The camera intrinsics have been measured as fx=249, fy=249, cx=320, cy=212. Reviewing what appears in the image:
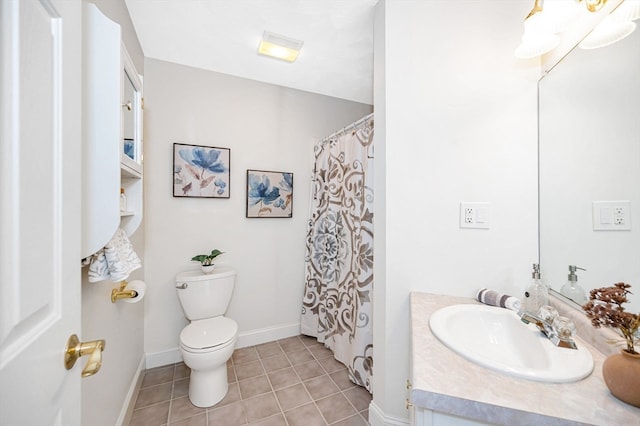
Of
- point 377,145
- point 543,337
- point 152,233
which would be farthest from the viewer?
point 152,233

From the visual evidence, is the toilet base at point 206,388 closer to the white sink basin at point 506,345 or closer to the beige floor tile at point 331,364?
the beige floor tile at point 331,364

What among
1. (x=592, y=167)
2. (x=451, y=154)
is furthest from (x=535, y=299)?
(x=451, y=154)

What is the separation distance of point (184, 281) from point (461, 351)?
6.02 feet

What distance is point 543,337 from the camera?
2.91 ft

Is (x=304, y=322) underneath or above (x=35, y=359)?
underneath

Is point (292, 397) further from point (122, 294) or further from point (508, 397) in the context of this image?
point (508, 397)

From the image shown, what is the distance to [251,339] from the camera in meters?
2.31

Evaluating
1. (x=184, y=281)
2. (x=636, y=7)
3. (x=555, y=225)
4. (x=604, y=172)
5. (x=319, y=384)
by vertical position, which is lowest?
(x=319, y=384)

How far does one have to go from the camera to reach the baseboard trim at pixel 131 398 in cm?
138

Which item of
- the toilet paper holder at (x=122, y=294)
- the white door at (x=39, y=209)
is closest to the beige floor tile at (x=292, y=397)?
the toilet paper holder at (x=122, y=294)

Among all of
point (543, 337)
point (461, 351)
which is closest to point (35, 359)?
point (461, 351)

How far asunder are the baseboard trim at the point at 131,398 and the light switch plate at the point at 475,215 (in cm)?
213

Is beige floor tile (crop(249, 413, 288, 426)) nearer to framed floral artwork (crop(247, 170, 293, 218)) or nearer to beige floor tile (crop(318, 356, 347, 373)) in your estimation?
beige floor tile (crop(318, 356, 347, 373))

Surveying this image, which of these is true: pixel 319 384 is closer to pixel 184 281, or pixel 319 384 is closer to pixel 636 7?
pixel 184 281
